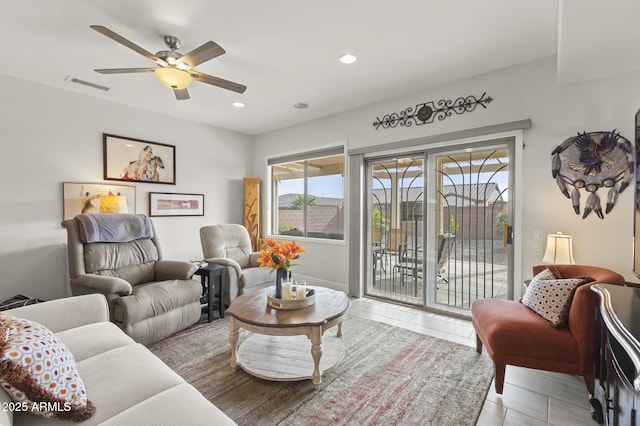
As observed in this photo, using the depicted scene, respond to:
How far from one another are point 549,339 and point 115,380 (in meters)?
2.45

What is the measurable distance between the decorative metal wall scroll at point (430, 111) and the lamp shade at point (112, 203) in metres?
3.50

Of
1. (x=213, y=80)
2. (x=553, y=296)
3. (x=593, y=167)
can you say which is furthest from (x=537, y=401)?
(x=213, y=80)

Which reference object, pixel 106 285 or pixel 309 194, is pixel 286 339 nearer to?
pixel 106 285

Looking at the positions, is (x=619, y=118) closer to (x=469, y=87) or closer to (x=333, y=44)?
(x=469, y=87)

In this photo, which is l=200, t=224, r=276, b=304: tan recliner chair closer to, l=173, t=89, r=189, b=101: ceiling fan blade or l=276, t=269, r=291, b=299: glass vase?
l=276, t=269, r=291, b=299: glass vase

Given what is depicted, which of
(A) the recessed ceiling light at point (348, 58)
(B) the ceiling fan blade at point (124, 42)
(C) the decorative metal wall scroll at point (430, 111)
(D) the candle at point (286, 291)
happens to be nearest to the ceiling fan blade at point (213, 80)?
(B) the ceiling fan blade at point (124, 42)

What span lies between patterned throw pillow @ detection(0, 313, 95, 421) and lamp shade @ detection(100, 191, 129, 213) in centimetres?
289

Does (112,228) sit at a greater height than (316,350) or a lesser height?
greater

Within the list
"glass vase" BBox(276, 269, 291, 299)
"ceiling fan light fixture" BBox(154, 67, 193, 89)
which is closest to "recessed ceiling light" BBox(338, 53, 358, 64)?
"ceiling fan light fixture" BBox(154, 67, 193, 89)

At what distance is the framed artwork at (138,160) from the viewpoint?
12.9 feet

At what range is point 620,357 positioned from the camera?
1.04 meters

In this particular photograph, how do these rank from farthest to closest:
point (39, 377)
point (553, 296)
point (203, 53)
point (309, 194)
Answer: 1. point (309, 194)
2. point (203, 53)
3. point (553, 296)
4. point (39, 377)

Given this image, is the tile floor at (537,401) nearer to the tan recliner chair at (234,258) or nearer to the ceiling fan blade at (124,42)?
the tan recliner chair at (234,258)

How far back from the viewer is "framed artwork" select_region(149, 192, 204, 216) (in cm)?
Result: 433
